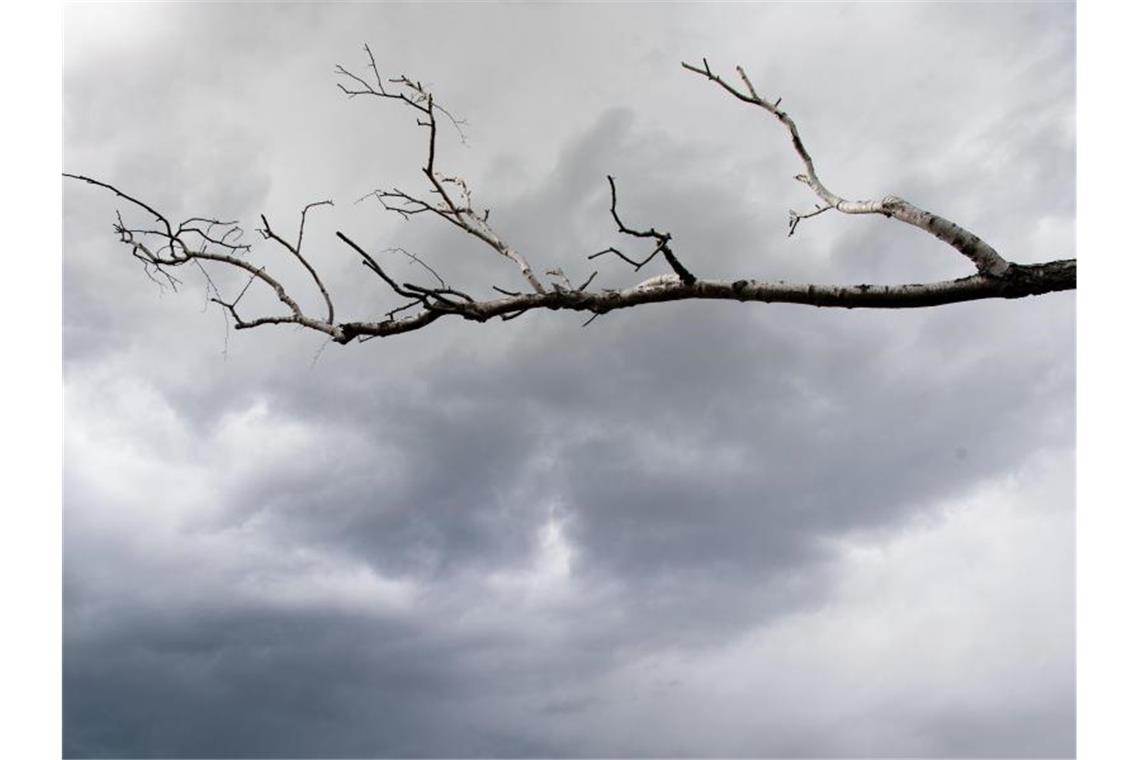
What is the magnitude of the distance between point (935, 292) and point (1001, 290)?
21.2 inches

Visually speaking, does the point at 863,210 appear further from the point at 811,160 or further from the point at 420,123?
the point at 420,123

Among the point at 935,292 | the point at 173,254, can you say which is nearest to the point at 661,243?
the point at 935,292

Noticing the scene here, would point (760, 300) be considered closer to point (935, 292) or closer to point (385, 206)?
point (935, 292)
